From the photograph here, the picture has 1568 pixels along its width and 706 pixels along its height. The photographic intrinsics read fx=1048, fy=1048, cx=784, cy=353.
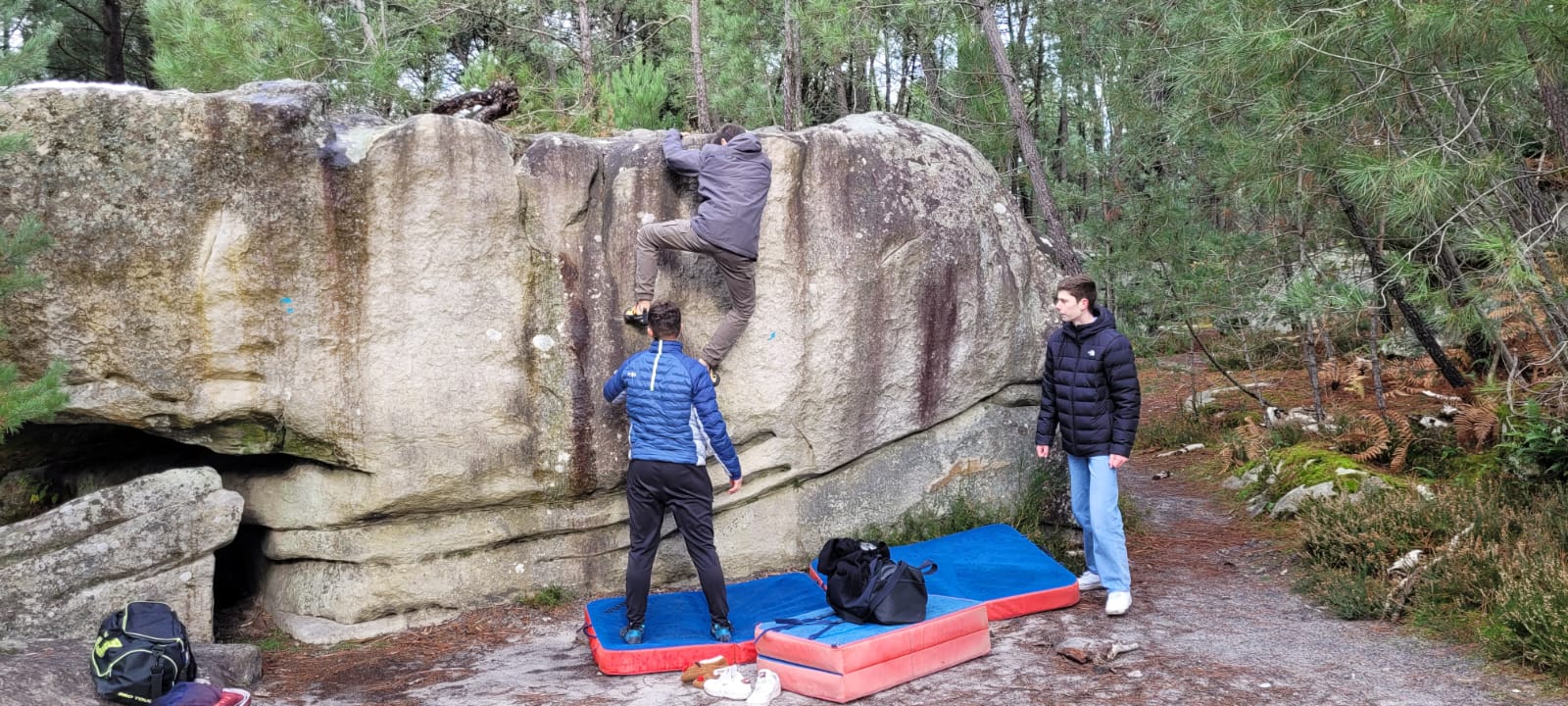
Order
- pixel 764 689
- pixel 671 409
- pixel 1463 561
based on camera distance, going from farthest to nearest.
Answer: pixel 1463 561
pixel 671 409
pixel 764 689

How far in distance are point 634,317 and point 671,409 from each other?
1.29 metres

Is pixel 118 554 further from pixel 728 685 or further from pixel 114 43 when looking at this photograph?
pixel 114 43

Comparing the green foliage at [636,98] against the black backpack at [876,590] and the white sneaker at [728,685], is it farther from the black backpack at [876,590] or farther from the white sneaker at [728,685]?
the white sneaker at [728,685]

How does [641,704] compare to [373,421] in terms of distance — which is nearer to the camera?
[641,704]

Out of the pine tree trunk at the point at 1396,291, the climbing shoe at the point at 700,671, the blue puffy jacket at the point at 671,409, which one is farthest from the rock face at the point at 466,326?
the pine tree trunk at the point at 1396,291

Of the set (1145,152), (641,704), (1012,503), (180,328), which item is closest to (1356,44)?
(1012,503)

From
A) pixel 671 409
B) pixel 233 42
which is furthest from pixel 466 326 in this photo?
pixel 233 42

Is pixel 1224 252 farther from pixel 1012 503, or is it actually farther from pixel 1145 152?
pixel 1012 503

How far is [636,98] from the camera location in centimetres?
1037

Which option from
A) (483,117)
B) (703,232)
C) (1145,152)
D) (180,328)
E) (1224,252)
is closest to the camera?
(180,328)

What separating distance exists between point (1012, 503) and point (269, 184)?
5.79 meters

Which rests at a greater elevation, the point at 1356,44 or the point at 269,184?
the point at 1356,44

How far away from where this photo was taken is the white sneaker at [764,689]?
5.26m

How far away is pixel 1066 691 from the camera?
207 inches
